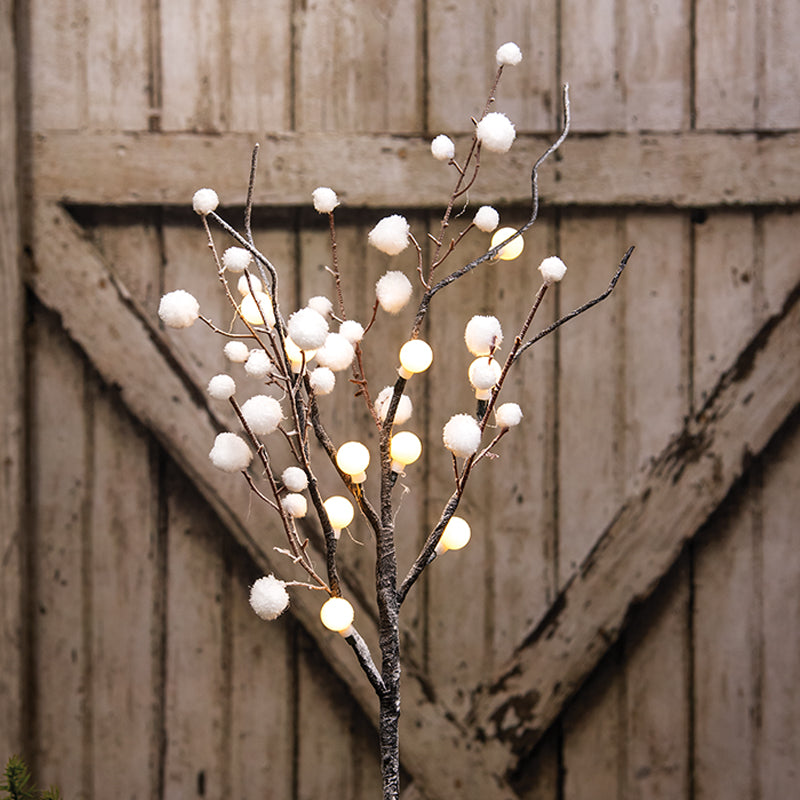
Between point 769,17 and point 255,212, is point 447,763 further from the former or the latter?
point 769,17

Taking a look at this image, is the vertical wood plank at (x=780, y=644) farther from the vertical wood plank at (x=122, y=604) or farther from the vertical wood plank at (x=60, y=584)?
the vertical wood plank at (x=60, y=584)

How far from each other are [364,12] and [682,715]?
132 centimetres

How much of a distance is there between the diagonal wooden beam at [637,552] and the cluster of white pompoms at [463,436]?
0.72 metres

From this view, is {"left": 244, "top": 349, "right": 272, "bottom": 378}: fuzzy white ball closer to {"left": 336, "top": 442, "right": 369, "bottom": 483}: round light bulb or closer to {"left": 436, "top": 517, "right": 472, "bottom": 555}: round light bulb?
{"left": 336, "top": 442, "right": 369, "bottom": 483}: round light bulb

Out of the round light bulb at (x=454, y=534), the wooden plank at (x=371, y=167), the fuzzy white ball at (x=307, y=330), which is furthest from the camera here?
the wooden plank at (x=371, y=167)

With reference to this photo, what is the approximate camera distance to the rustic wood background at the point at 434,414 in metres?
1.14

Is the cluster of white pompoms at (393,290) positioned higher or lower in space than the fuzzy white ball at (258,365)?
higher

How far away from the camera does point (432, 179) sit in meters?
1.13

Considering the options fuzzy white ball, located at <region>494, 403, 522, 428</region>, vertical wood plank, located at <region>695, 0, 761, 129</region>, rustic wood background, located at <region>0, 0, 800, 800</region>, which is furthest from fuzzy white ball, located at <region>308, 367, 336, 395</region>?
vertical wood plank, located at <region>695, 0, 761, 129</region>

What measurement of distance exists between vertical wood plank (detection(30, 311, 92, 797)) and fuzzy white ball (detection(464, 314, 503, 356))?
87cm

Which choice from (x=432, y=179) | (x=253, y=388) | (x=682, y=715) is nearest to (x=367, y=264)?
(x=432, y=179)

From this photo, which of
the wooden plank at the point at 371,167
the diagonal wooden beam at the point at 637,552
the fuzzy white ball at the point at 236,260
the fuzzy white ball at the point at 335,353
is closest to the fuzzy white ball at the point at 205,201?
the fuzzy white ball at the point at 236,260

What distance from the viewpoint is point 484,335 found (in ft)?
1.78

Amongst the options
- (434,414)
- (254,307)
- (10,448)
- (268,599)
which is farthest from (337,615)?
(10,448)
